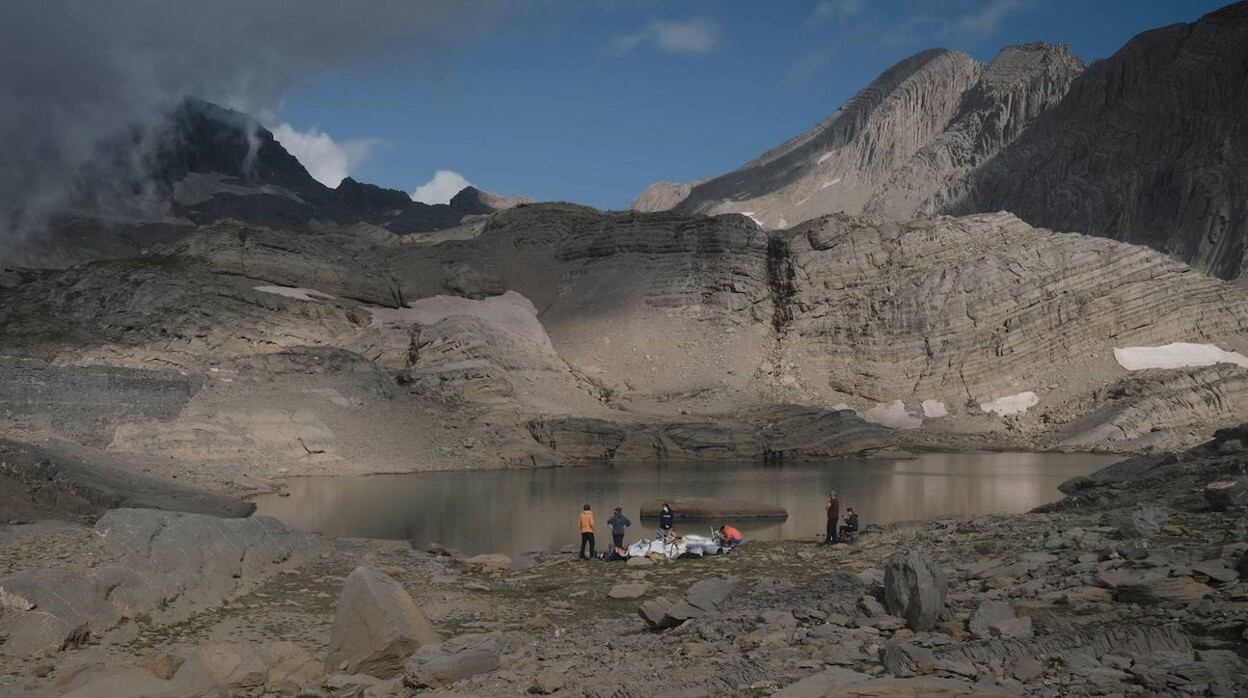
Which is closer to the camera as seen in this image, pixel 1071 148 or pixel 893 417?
pixel 893 417

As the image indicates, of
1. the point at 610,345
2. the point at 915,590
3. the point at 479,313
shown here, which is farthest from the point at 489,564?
the point at 479,313

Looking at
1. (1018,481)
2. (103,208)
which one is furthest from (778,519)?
(103,208)

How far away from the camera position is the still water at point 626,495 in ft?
94.5

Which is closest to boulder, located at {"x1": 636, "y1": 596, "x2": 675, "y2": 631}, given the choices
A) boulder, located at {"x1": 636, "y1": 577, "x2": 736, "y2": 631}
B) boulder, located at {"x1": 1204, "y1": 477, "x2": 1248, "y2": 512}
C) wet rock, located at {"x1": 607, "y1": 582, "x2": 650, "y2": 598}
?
boulder, located at {"x1": 636, "y1": 577, "x2": 736, "y2": 631}

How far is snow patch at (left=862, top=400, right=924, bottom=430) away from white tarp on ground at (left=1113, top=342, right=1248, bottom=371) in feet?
46.4

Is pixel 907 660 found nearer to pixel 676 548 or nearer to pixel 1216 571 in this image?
pixel 1216 571

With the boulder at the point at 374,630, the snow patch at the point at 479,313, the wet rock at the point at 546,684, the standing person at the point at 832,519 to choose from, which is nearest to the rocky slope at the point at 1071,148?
the snow patch at the point at 479,313

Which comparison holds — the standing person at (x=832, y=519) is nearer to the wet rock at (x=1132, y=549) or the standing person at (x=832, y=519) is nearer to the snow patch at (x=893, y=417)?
the wet rock at (x=1132, y=549)

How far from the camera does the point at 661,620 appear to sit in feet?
44.1

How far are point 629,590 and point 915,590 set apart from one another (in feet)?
24.3

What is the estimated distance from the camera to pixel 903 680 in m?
8.53

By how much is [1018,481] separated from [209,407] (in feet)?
118

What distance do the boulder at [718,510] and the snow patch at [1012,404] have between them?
42717 mm

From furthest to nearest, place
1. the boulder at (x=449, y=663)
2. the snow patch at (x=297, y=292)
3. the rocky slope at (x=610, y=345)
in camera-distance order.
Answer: the snow patch at (x=297, y=292) → the rocky slope at (x=610, y=345) → the boulder at (x=449, y=663)
